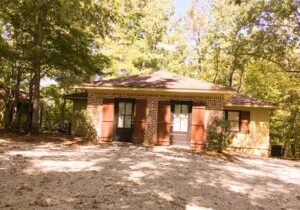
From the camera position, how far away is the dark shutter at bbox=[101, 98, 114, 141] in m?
20.1

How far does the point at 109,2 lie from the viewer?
16.1 metres

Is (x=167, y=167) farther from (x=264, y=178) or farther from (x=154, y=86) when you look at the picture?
(x=154, y=86)

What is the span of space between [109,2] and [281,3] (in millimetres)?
11415

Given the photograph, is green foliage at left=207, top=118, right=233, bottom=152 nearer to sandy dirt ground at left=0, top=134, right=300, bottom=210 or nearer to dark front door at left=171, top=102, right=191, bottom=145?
dark front door at left=171, top=102, right=191, bottom=145

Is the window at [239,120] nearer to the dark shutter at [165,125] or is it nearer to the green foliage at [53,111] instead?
the dark shutter at [165,125]

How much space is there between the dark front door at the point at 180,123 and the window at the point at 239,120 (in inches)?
162

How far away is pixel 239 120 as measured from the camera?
22.9m

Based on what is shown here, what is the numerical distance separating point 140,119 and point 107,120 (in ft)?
5.92

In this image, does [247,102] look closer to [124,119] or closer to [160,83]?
[160,83]

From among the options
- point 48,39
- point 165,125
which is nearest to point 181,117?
point 165,125

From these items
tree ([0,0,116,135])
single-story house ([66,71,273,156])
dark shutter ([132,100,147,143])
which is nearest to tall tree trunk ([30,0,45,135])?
tree ([0,0,116,135])

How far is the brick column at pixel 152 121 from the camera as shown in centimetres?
1975

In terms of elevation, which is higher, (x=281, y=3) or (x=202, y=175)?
(x=281, y=3)

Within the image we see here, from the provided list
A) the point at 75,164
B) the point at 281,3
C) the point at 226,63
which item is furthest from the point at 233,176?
the point at 226,63
